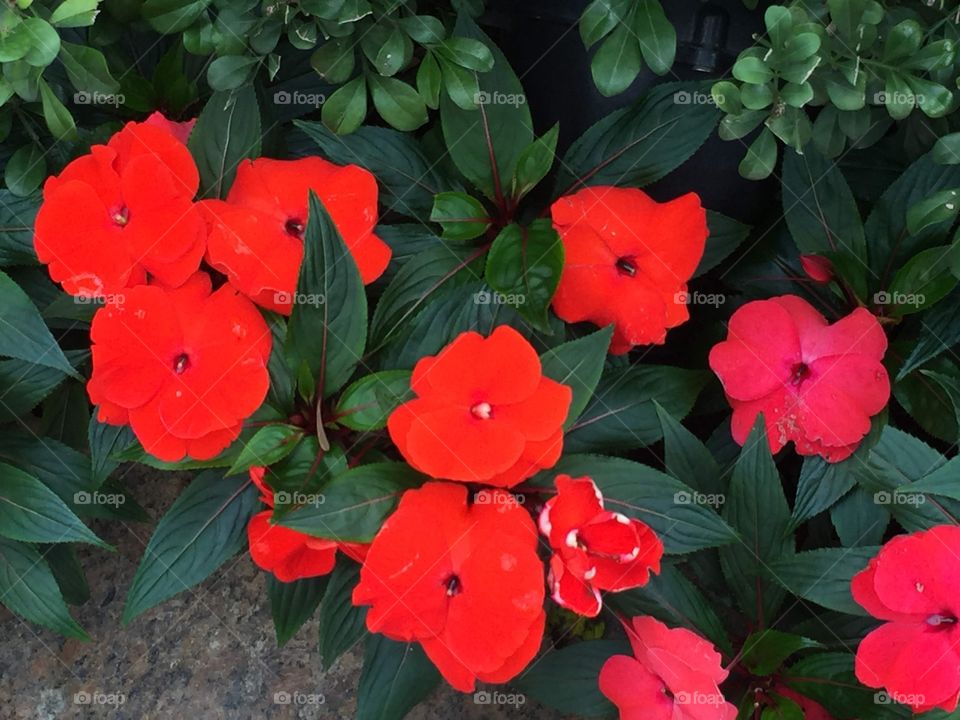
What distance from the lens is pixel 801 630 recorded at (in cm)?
Result: 140

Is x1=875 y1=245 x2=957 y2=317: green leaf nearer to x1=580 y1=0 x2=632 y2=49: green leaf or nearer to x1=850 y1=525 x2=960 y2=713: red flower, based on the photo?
Answer: x1=850 y1=525 x2=960 y2=713: red flower

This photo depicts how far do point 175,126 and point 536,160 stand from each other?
1.63 ft

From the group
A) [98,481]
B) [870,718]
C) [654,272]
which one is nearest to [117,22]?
[98,481]

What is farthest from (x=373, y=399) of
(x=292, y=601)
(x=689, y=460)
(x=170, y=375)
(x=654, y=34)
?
(x=654, y=34)

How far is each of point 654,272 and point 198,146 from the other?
0.62m

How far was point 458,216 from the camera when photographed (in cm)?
135

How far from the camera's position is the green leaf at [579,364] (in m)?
1.21

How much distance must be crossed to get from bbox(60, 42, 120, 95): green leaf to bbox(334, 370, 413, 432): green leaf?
0.47 m

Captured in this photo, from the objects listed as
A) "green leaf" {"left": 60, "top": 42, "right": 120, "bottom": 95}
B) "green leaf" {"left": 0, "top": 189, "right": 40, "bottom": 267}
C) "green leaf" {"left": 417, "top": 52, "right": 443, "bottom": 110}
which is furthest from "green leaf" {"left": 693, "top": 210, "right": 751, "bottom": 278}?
"green leaf" {"left": 0, "top": 189, "right": 40, "bottom": 267}

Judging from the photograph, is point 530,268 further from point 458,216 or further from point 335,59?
point 335,59

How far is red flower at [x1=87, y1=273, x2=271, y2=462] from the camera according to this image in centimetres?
112

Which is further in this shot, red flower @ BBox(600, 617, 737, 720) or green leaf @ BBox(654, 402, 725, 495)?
green leaf @ BBox(654, 402, 725, 495)

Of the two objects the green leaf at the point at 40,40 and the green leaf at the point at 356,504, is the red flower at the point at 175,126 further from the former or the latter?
the green leaf at the point at 356,504

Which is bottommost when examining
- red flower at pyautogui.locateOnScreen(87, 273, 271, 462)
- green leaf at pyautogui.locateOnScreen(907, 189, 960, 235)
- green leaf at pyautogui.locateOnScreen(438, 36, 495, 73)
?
red flower at pyautogui.locateOnScreen(87, 273, 271, 462)
